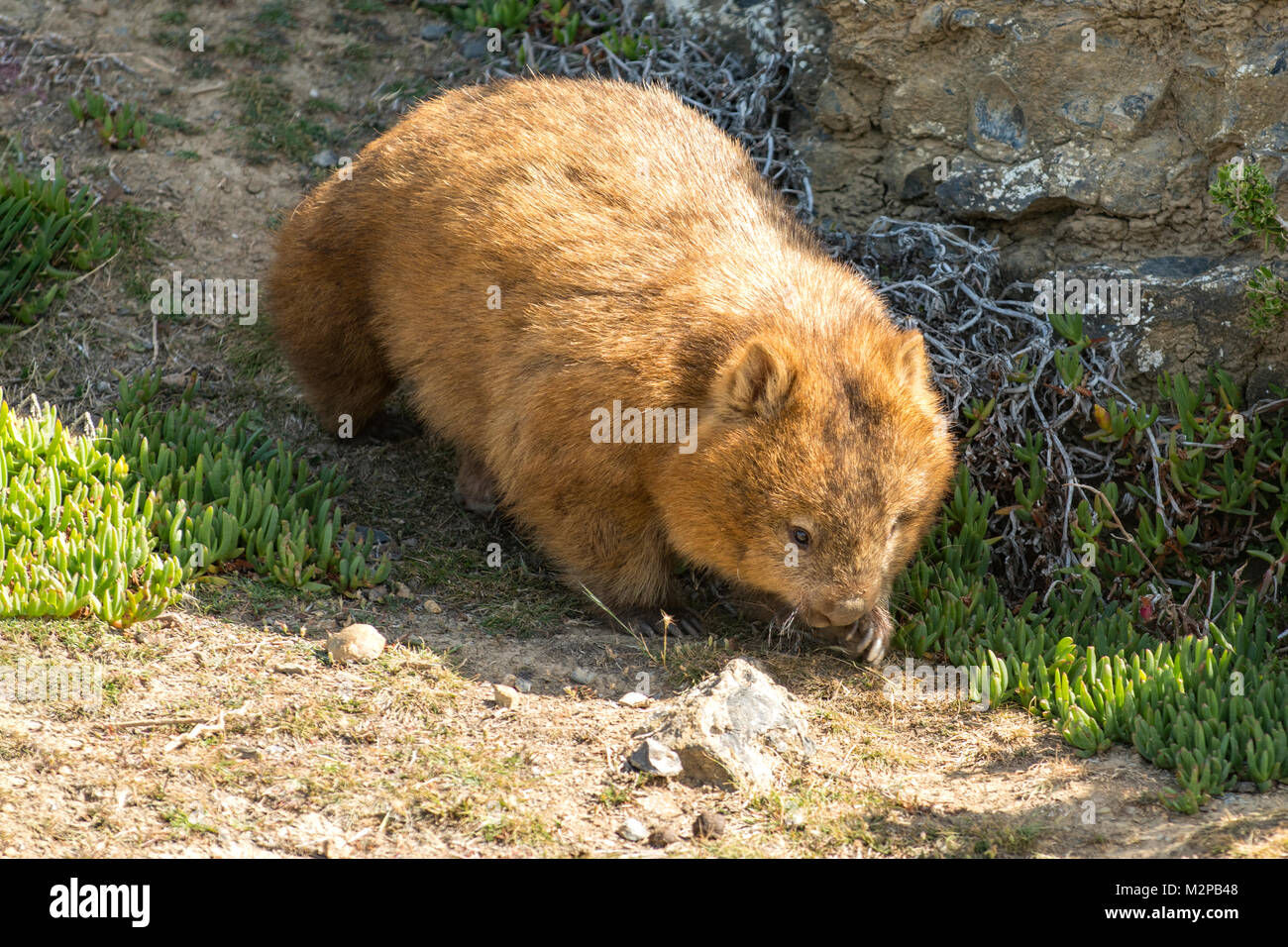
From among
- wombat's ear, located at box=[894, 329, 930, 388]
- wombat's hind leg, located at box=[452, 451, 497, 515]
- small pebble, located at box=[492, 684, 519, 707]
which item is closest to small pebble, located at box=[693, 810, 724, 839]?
small pebble, located at box=[492, 684, 519, 707]

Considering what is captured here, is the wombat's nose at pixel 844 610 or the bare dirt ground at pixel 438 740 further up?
the wombat's nose at pixel 844 610

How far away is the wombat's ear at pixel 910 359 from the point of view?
486 centimetres

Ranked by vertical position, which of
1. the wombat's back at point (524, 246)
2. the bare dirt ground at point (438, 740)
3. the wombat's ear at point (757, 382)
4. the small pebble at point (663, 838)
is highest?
the wombat's back at point (524, 246)

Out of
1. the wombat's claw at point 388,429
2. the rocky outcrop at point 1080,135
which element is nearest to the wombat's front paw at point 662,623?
the wombat's claw at point 388,429

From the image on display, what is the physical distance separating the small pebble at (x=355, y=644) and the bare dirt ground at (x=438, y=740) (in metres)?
0.05

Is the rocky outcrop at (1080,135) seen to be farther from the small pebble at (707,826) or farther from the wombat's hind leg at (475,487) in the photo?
the small pebble at (707,826)

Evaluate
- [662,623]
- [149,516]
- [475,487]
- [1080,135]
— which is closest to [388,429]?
[475,487]

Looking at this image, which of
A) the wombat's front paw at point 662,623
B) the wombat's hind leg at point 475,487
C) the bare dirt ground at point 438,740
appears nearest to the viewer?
the bare dirt ground at point 438,740

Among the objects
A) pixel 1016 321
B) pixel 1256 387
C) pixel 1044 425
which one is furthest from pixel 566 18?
pixel 1256 387

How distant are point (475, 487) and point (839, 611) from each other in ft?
7.66

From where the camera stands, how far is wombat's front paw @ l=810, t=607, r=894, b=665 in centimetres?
504

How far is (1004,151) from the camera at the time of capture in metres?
6.35

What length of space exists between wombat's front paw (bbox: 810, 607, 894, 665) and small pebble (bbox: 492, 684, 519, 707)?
50.9 inches

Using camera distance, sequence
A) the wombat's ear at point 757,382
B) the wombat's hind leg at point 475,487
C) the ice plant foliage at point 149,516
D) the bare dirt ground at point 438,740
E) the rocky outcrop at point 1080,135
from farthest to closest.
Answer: the wombat's hind leg at point 475,487 → the rocky outcrop at point 1080,135 → the ice plant foliage at point 149,516 → the wombat's ear at point 757,382 → the bare dirt ground at point 438,740
